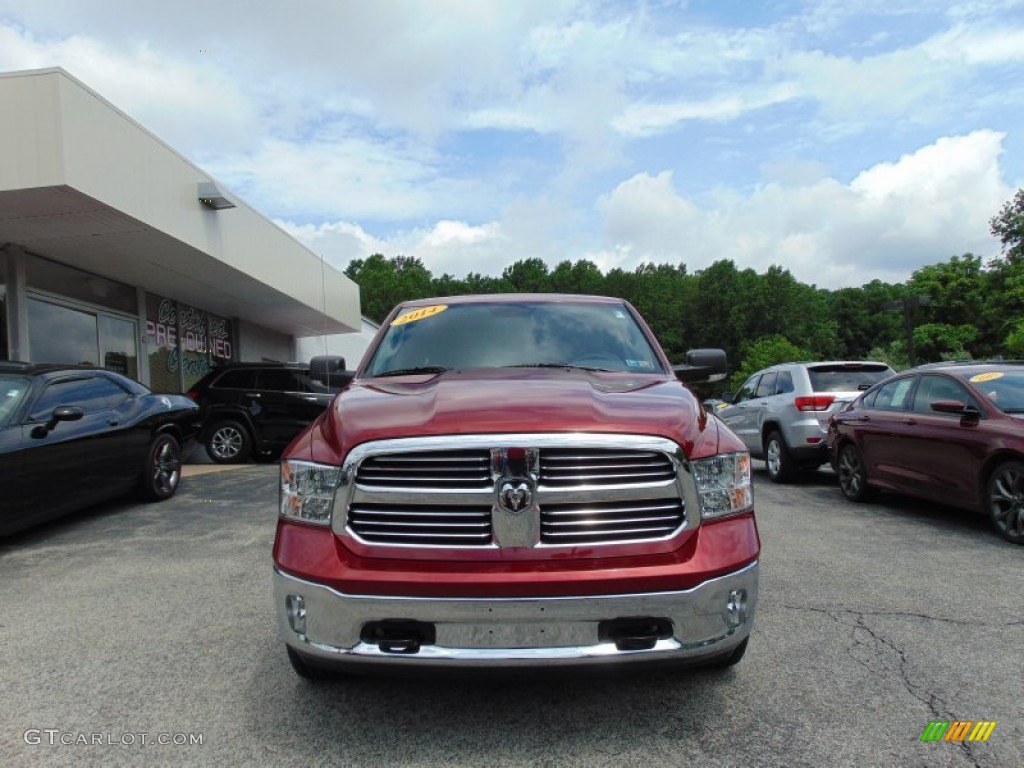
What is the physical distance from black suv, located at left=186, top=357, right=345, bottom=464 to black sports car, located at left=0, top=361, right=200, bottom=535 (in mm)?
3482

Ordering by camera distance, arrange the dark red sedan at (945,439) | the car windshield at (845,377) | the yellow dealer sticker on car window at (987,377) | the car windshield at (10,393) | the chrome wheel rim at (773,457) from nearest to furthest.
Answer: the dark red sedan at (945,439) → the car windshield at (10,393) → the yellow dealer sticker on car window at (987,377) → the car windshield at (845,377) → the chrome wheel rim at (773,457)

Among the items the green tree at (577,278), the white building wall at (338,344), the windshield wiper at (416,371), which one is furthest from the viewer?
the green tree at (577,278)

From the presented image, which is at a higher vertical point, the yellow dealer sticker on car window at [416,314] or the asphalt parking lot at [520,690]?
the yellow dealer sticker on car window at [416,314]

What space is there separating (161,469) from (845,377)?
27.4 ft

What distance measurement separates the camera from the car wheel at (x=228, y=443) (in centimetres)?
1210

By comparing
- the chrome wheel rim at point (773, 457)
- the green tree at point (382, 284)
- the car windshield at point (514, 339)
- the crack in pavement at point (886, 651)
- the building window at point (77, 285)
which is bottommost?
the crack in pavement at point (886, 651)

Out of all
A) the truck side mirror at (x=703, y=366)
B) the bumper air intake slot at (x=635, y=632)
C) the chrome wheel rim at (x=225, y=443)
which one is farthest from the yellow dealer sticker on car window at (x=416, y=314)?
the chrome wheel rim at (x=225, y=443)

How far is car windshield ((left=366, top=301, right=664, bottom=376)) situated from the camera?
389 centimetres

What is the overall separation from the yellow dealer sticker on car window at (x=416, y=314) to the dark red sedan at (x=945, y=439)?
4575mm

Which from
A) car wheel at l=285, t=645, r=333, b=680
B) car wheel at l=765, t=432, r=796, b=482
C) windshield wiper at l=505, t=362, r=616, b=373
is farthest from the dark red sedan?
car wheel at l=285, t=645, r=333, b=680

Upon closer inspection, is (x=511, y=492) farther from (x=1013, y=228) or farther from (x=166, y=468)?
(x=1013, y=228)

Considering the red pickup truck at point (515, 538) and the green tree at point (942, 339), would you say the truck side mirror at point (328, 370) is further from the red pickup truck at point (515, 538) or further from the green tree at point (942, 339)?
the green tree at point (942, 339)

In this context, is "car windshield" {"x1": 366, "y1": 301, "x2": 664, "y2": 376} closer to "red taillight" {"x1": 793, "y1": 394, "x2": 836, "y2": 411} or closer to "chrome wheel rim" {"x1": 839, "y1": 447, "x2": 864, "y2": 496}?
"chrome wheel rim" {"x1": 839, "y1": 447, "x2": 864, "y2": 496}

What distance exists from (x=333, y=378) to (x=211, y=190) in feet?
27.1
